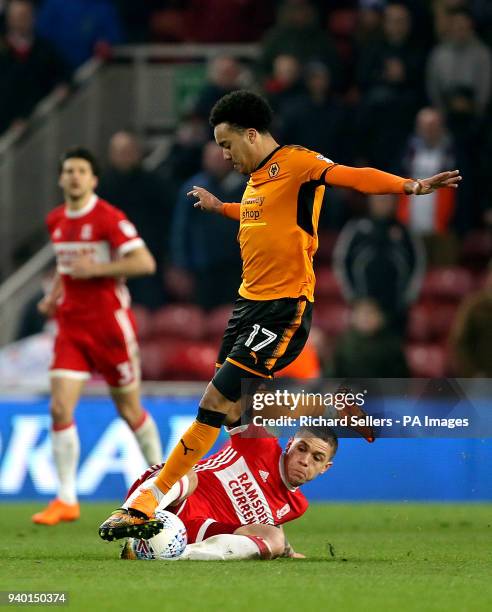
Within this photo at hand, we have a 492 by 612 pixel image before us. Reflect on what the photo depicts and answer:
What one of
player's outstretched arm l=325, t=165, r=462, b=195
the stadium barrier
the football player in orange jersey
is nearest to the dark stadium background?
the stadium barrier

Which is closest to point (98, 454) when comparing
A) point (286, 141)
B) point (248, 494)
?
point (286, 141)

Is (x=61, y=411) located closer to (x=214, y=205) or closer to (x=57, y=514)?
(x=57, y=514)

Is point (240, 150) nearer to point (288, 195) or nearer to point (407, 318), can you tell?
point (288, 195)

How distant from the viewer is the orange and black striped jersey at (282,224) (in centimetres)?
789

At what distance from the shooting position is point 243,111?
7902 millimetres

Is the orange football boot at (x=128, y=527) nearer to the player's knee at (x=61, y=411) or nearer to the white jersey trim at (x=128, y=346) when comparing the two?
the player's knee at (x=61, y=411)

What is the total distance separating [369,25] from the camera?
16.2 m

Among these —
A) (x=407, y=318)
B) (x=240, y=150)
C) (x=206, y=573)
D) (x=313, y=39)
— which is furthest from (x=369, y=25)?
(x=206, y=573)

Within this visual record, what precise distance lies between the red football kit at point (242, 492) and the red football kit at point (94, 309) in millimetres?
2820

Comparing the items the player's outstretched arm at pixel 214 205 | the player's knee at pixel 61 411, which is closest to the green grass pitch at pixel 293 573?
the player's knee at pixel 61 411

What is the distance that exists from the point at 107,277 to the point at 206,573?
3.95 m

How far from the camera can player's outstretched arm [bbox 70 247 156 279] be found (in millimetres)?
10508

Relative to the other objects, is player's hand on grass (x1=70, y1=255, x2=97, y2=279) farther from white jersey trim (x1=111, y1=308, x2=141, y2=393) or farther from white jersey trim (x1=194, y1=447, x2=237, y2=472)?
white jersey trim (x1=194, y1=447, x2=237, y2=472)

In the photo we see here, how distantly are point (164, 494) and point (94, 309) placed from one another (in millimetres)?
3230
